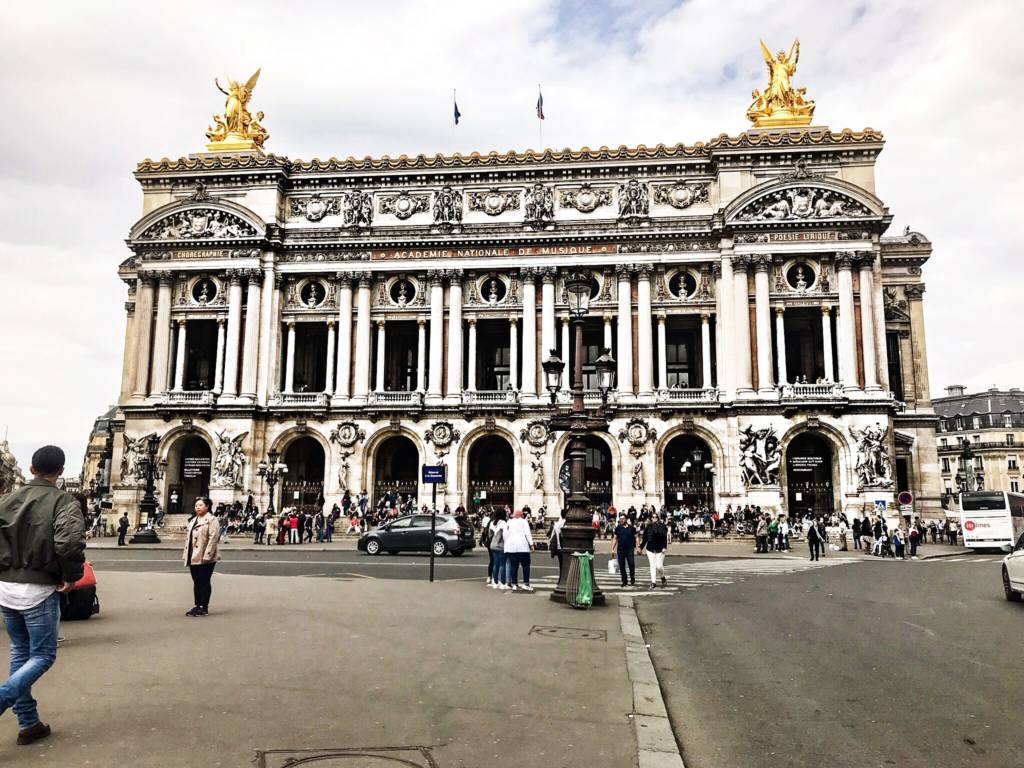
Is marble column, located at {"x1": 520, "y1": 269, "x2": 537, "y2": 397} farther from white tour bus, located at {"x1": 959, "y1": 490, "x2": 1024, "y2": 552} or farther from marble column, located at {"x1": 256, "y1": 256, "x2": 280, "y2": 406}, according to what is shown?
white tour bus, located at {"x1": 959, "y1": 490, "x2": 1024, "y2": 552}

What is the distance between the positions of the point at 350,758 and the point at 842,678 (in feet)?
20.6

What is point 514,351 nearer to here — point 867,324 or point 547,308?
point 547,308

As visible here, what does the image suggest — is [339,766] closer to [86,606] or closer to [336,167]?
[86,606]

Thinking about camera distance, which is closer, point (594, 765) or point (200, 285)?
point (594, 765)

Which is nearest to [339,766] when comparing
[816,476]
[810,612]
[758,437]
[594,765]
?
[594,765]

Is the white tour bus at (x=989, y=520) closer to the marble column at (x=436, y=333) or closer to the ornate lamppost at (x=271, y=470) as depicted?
the marble column at (x=436, y=333)

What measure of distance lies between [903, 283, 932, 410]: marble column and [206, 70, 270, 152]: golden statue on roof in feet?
142

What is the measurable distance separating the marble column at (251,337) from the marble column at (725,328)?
26.7 m

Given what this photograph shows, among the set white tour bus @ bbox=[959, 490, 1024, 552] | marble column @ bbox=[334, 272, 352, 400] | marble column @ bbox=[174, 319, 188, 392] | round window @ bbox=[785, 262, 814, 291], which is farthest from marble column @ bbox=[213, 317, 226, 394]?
white tour bus @ bbox=[959, 490, 1024, 552]

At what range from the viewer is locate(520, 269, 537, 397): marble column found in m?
49.1

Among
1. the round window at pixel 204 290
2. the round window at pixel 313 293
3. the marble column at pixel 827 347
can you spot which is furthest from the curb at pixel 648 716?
the round window at pixel 204 290

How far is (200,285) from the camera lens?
5203 cm

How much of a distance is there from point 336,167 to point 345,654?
46.0 metres

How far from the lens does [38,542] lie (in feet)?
22.0
